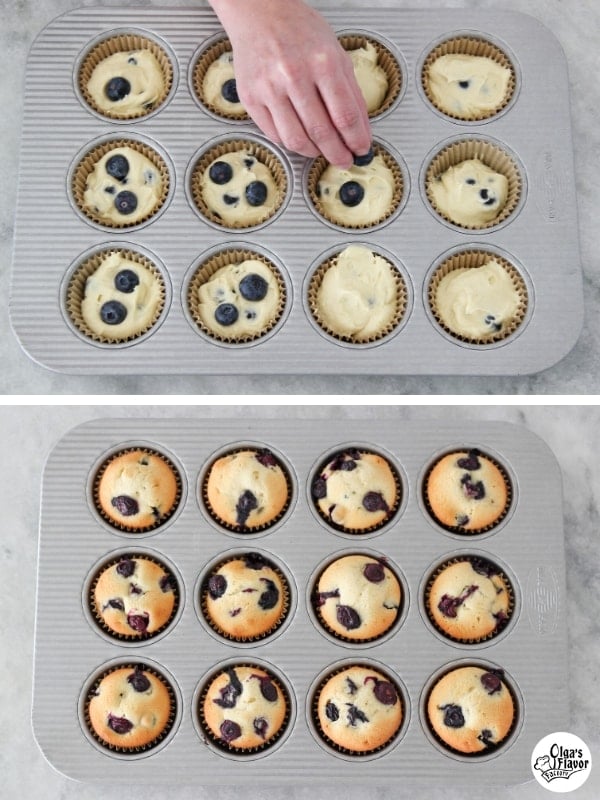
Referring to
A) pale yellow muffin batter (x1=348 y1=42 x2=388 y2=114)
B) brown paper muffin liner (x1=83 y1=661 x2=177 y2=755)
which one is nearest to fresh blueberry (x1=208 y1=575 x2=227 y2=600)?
brown paper muffin liner (x1=83 y1=661 x2=177 y2=755)

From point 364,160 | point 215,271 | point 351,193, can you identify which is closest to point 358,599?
point 215,271

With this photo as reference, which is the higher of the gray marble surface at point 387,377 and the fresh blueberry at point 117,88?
the fresh blueberry at point 117,88

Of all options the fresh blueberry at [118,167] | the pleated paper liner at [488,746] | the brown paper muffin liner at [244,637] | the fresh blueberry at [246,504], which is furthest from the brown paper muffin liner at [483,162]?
the pleated paper liner at [488,746]

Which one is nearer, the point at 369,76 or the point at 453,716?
the point at 453,716

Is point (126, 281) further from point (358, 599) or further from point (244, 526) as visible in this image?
point (358, 599)

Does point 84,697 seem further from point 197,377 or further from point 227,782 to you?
point 197,377

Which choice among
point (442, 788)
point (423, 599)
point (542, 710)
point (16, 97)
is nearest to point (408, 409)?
point (423, 599)

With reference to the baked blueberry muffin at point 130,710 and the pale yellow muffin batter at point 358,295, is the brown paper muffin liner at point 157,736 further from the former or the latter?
the pale yellow muffin batter at point 358,295
